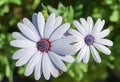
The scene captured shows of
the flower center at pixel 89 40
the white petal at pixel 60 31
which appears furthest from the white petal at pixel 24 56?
the flower center at pixel 89 40

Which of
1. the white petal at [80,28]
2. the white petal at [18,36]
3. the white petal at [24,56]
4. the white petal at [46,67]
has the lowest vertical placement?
the white petal at [46,67]

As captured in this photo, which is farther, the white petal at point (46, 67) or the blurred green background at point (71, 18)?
the blurred green background at point (71, 18)

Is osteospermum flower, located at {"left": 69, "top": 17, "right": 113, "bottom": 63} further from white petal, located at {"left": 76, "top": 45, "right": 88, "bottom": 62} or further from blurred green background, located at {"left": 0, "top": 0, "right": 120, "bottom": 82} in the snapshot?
blurred green background, located at {"left": 0, "top": 0, "right": 120, "bottom": 82}

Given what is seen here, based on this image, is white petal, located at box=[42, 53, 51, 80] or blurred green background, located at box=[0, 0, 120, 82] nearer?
white petal, located at box=[42, 53, 51, 80]

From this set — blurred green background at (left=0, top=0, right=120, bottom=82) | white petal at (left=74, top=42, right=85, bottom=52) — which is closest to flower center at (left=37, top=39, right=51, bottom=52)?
white petal at (left=74, top=42, right=85, bottom=52)

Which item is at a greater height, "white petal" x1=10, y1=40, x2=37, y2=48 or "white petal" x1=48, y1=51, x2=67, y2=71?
"white petal" x1=10, y1=40, x2=37, y2=48

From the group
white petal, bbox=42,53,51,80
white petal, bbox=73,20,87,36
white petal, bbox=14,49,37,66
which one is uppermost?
white petal, bbox=73,20,87,36

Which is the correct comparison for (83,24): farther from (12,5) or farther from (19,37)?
(12,5)

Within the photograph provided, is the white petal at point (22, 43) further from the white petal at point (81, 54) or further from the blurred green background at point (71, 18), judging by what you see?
the blurred green background at point (71, 18)
